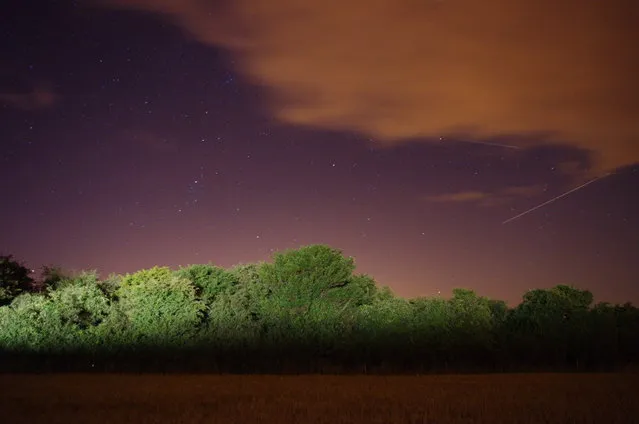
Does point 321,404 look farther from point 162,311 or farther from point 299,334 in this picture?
point 162,311

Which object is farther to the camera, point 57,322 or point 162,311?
point 162,311

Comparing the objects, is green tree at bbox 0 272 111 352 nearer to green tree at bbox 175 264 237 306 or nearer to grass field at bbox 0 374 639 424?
green tree at bbox 175 264 237 306

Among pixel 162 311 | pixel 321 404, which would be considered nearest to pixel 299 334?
pixel 162 311

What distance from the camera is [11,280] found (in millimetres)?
67812

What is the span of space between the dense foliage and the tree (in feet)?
30.4

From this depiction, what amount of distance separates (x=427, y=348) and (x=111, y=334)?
23.7 m

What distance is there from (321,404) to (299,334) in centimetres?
3055

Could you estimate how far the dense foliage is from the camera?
5284 centimetres

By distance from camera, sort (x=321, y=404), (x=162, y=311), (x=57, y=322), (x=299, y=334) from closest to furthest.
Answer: (x=321, y=404) < (x=57, y=322) < (x=162, y=311) < (x=299, y=334)

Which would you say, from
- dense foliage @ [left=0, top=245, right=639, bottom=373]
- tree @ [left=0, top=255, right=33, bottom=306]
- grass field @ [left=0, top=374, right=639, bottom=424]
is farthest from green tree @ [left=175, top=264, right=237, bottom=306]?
grass field @ [left=0, top=374, right=639, bottom=424]

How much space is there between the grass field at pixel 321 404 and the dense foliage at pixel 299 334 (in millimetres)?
16765

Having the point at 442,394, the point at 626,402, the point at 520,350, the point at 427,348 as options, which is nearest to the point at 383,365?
the point at 427,348

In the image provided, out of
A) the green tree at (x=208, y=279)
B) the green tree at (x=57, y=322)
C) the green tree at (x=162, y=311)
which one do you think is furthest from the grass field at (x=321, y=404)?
the green tree at (x=208, y=279)

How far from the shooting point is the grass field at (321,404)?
68.2ft
